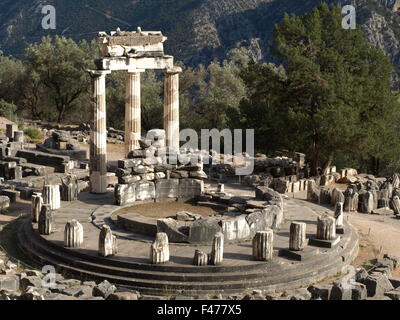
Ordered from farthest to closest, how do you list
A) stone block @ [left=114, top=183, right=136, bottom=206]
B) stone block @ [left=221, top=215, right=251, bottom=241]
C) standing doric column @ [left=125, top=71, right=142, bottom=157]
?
standing doric column @ [left=125, top=71, right=142, bottom=157], stone block @ [left=114, top=183, right=136, bottom=206], stone block @ [left=221, top=215, right=251, bottom=241]

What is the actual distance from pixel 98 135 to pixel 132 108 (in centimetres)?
327

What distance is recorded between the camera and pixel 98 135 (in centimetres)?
2288

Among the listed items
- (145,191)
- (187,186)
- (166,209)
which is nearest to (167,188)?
(187,186)

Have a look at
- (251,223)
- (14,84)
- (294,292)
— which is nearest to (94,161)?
(251,223)

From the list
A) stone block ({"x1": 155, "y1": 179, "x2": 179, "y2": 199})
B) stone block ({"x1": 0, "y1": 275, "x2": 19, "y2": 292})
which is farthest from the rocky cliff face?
stone block ({"x1": 0, "y1": 275, "x2": 19, "y2": 292})

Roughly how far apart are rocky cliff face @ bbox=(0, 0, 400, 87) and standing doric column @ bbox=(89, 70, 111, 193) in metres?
57.1

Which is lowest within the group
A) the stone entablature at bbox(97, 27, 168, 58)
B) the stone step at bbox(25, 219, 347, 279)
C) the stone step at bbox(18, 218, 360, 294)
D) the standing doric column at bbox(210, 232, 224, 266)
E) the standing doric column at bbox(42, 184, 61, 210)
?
the stone step at bbox(18, 218, 360, 294)

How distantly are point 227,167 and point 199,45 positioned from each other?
180 feet

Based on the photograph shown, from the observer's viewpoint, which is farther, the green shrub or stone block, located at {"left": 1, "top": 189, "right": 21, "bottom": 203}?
the green shrub

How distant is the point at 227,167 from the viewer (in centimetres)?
3080

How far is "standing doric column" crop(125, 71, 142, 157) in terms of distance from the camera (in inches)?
994

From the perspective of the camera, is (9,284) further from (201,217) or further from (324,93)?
(324,93)

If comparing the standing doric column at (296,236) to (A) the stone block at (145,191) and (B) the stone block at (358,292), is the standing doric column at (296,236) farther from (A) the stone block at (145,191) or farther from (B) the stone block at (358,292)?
(A) the stone block at (145,191)

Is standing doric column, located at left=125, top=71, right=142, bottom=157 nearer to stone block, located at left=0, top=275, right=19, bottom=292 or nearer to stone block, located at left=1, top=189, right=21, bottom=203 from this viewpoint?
stone block, located at left=1, top=189, right=21, bottom=203
